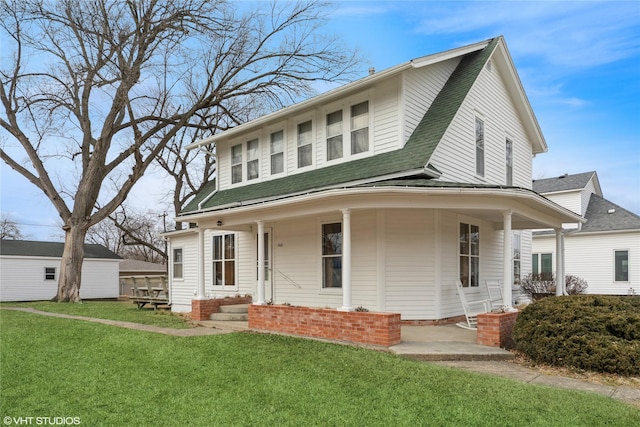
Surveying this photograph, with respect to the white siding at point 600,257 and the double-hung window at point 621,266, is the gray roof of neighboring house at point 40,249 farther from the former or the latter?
the double-hung window at point 621,266

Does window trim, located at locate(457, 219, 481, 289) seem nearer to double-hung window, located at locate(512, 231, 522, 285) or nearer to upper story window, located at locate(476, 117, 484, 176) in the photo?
upper story window, located at locate(476, 117, 484, 176)

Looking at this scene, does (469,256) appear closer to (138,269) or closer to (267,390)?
(267,390)

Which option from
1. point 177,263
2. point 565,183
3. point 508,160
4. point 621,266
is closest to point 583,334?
point 508,160

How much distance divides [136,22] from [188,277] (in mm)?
10914

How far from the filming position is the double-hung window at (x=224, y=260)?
13.9 m

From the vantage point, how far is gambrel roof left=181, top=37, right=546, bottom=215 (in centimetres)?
936

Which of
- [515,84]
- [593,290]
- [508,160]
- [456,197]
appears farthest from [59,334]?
[593,290]

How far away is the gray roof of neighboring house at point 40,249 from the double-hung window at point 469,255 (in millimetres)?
26933

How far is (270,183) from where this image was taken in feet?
41.7

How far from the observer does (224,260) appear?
14.1m

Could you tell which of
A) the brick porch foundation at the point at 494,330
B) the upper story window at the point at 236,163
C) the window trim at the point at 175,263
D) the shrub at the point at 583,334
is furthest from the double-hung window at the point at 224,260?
the shrub at the point at 583,334

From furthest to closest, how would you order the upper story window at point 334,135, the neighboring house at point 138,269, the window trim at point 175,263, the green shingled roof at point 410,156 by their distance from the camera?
the neighboring house at point 138,269
the window trim at point 175,263
the upper story window at point 334,135
the green shingled roof at point 410,156

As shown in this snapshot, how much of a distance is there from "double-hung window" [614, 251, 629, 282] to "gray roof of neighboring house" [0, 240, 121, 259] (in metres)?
30.3

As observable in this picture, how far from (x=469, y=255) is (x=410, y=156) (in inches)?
130
